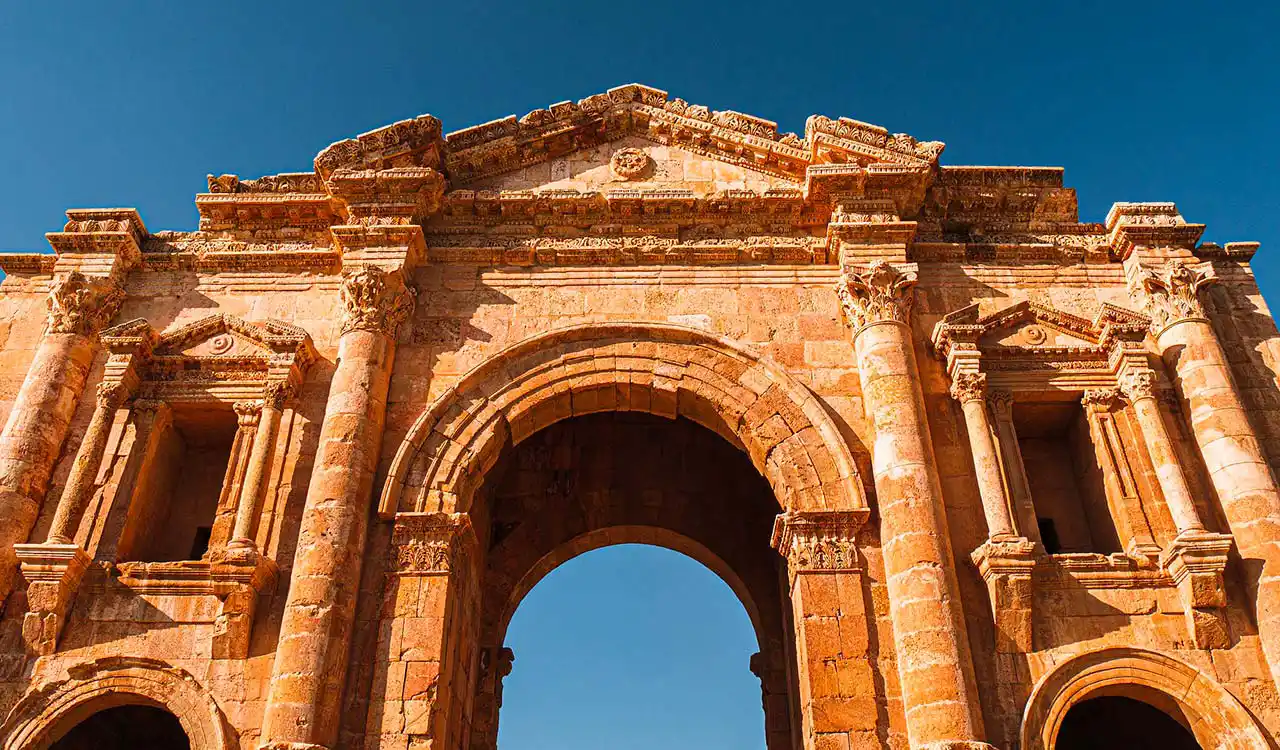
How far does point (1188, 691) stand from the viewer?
9180mm

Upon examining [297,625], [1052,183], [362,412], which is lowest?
[297,625]

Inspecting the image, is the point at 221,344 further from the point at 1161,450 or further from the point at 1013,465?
the point at 1161,450

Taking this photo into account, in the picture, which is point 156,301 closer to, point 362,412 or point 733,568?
point 362,412

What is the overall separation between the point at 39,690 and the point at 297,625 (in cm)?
270

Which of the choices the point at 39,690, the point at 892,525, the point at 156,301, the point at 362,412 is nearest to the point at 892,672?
the point at 892,525

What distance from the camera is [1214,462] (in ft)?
33.6

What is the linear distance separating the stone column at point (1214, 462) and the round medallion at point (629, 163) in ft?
21.3

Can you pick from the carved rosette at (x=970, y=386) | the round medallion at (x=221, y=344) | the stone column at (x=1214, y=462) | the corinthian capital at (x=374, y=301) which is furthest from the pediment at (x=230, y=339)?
the stone column at (x=1214, y=462)

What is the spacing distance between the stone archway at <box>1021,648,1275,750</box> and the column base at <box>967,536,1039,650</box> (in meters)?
0.43

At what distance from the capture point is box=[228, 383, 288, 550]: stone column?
33.0 ft

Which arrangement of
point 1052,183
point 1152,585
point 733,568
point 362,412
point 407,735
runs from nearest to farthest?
point 407,735
point 1152,585
point 362,412
point 1052,183
point 733,568

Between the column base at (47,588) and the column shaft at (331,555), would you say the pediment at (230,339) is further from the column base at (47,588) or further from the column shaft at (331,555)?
the column base at (47,588)

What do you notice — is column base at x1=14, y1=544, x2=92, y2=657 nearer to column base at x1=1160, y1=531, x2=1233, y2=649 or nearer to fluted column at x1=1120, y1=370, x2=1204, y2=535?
column base at x1=1160, y1=531, x2=1233, y2=649

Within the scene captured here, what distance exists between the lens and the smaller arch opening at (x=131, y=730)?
38.6 ft
